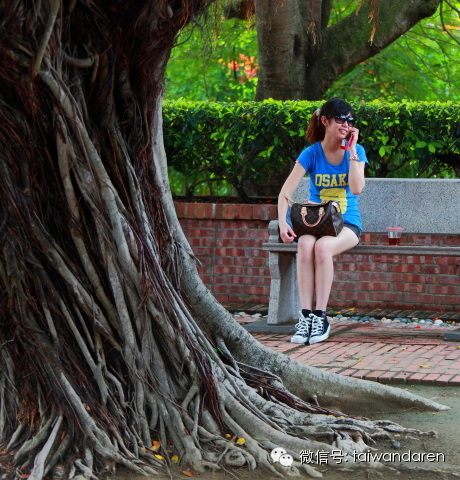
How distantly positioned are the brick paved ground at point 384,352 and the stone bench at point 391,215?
1.48 ft

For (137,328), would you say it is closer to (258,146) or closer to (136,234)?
(136,234)

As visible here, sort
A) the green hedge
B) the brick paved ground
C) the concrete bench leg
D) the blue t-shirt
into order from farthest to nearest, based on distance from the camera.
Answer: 1. the green hedge
2. the concrete bench leg
3. the blue t-shirt
4. the brick paved ground

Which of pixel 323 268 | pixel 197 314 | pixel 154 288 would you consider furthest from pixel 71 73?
pixel 323 268

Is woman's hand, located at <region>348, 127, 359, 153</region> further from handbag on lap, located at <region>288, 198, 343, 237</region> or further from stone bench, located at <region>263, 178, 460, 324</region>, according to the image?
stone bench, located at <region>263, 178, 460, 324</region>

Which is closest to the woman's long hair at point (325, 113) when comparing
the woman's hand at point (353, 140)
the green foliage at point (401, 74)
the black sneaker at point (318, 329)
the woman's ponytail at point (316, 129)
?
the woman's ponytail at point (316, 129)

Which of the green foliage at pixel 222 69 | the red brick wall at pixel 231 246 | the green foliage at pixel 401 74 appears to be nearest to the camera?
the red brick wall at pixel 231 246

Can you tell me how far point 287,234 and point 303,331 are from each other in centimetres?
79

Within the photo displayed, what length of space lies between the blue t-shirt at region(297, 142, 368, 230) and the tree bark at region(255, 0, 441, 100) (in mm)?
4114

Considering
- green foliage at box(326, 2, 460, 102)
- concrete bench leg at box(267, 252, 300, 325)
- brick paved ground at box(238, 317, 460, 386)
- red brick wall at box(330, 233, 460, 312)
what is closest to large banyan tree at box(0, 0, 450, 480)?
brick paved ground at box(238, 317, 460, 386)

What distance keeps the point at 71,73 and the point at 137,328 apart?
1117mm

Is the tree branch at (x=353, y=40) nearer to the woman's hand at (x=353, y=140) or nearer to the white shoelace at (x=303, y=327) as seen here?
the woman's hand at (x=353, y=140)

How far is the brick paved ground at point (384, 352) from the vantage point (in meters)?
5.05

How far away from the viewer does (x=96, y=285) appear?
3449mm

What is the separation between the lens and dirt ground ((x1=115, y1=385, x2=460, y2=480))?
3258mm
